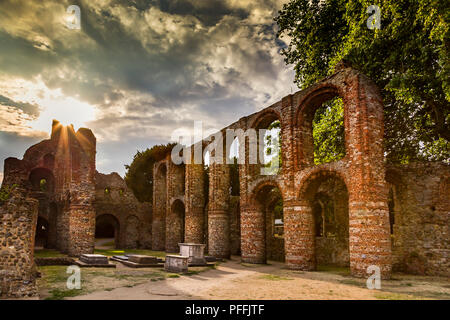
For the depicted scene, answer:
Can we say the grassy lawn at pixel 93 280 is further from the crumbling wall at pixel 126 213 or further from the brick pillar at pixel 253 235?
the crumbling wall at pixel 126 213

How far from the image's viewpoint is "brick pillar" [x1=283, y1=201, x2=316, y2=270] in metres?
12.8

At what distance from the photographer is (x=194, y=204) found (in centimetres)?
2133

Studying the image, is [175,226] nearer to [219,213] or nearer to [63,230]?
[219,213]

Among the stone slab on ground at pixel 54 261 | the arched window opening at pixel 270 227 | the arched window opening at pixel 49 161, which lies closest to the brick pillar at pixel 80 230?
the stone slab on ground at pixel 54 261

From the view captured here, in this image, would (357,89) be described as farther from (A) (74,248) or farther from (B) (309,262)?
(A) (74,248)

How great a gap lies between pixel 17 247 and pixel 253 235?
10111 mm

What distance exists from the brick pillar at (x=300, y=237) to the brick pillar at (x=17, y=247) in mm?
8997

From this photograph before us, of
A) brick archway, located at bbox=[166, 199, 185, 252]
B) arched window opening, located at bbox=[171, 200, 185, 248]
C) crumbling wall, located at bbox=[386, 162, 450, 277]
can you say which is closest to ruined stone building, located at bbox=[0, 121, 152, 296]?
brick archway, located at bbox=[166, 199, 185, 252]

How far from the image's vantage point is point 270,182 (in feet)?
48.8

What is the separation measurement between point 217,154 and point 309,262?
28.1 ft

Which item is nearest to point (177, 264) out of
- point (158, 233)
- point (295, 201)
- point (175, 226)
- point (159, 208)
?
point (295, 201)

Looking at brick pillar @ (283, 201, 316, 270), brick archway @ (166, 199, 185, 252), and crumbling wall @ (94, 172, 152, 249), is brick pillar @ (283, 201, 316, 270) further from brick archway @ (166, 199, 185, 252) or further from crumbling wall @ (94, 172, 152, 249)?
crumbling wall @ (94, 172, 152, 249)

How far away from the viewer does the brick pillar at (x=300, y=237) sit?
12.8m
